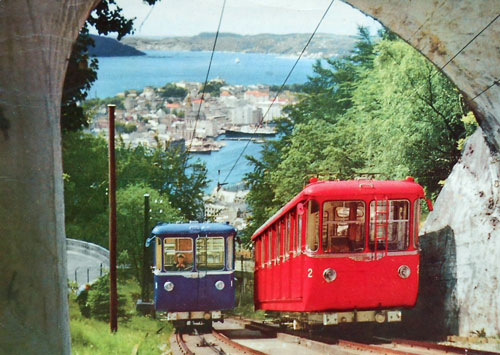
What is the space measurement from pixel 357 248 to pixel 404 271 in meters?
0.51

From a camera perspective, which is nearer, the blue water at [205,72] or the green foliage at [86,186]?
the blue water at [205,72]

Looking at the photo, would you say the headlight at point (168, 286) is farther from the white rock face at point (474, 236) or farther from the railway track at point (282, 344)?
the white rock face at point (474, 236)

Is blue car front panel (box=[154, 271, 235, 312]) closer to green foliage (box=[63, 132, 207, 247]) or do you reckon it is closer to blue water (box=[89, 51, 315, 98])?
green foliage (box=[63, 132, 207, 247])

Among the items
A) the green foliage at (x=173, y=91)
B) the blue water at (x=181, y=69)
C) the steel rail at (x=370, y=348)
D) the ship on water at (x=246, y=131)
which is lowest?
the steel rail at (x=370, y=348)

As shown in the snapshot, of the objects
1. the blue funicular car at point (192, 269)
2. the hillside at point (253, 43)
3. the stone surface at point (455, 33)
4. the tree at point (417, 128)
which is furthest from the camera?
the blue funicular car at point (192, 269)

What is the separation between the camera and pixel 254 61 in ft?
21.3

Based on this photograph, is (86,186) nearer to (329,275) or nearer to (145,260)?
(145,260)

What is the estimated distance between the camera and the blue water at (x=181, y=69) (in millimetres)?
6008

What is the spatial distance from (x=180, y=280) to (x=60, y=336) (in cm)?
331

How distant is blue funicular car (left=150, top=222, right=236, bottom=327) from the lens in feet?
24.0

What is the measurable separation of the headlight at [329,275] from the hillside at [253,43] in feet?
6.77

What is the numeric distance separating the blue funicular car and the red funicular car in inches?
51.0

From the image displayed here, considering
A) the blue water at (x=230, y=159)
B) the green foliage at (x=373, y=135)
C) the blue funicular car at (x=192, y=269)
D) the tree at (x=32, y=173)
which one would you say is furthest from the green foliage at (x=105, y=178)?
the tree at (x=32, y=173)

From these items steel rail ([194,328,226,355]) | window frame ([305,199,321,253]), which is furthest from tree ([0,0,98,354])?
steel rail ([194,328,226,355])
